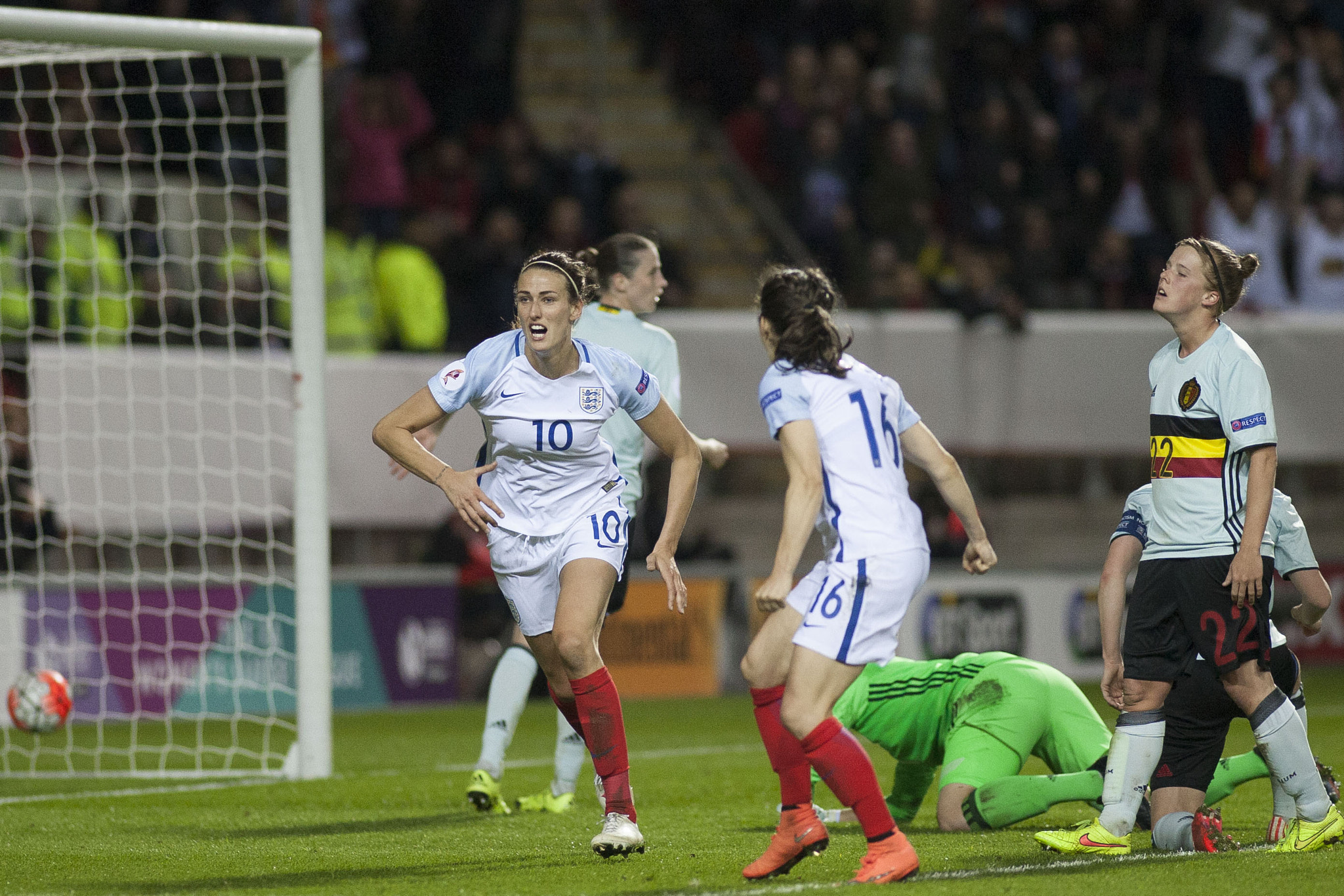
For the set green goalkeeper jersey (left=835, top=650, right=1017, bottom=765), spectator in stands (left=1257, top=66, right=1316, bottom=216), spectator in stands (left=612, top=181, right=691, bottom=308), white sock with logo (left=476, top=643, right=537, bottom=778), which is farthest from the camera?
spectator in stands (left=1257, top=66, right=1316, bottom=216)

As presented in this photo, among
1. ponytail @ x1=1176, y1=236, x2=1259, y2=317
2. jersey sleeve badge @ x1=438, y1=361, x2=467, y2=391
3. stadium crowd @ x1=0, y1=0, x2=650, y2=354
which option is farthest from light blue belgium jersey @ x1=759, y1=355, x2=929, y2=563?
stadium crowd @ x1=0, y1=0, x2=650, y2=354

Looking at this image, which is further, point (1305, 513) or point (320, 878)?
point (1305, 513)

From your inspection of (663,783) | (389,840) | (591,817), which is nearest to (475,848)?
(389,840)

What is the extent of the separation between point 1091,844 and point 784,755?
3.56 feet

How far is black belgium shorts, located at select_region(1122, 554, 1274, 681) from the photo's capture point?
5359 millimetres

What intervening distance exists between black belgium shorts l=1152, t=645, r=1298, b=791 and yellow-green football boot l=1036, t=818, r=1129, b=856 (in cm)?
29

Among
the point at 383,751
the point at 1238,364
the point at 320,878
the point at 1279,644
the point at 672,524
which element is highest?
the point at 1238,364

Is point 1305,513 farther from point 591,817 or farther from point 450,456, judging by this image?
point 591,817

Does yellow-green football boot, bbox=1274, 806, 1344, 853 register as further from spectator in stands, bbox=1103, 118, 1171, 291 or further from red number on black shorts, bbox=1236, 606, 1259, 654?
spectator in stands, bbox=1103, 118, 1171, 291

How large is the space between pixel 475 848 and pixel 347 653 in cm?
588

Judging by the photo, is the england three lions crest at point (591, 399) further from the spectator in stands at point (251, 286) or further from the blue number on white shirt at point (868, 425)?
the spectator in stands at point (251, 286)

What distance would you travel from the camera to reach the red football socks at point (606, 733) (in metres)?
5.68

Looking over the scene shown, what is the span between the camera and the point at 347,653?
11695 mm

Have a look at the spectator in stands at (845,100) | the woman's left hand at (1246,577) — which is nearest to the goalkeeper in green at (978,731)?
the woman's left hand at (1246,577)
